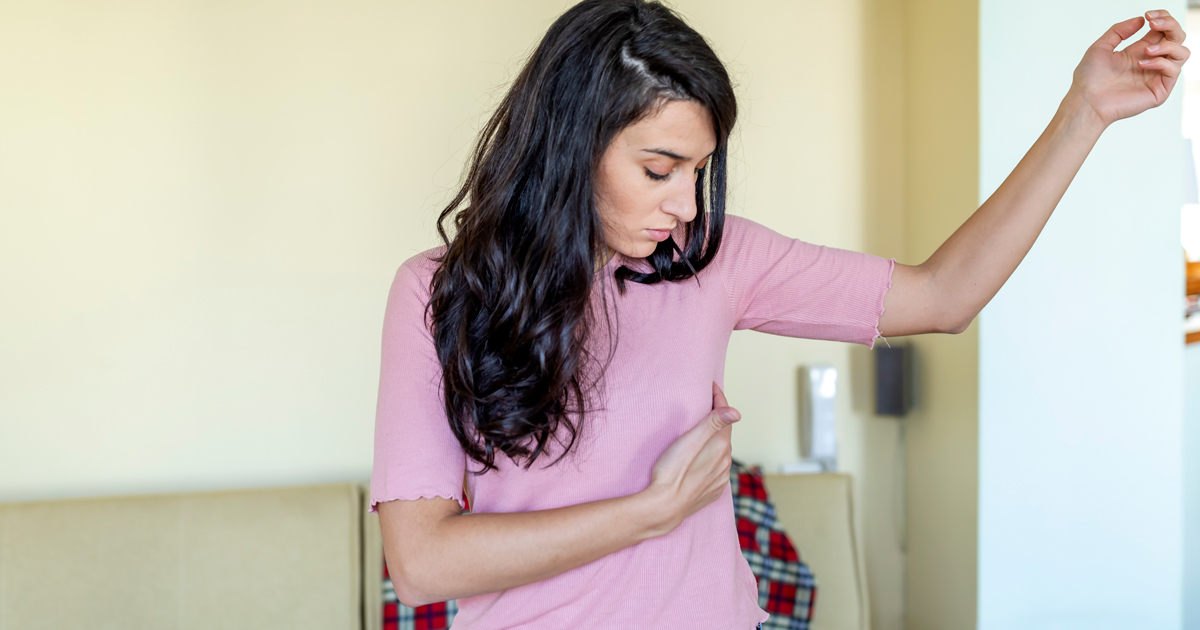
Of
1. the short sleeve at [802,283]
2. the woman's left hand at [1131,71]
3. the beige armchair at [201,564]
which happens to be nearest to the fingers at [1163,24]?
the woman's left hand at [1131,71]

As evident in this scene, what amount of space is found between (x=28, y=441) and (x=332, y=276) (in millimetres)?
861

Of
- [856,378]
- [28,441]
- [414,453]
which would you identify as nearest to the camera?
[414,453]

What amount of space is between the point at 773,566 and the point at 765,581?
0.14ft

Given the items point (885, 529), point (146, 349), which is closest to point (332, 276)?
point (146, 349)

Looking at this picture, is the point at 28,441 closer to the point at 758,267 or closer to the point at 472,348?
the point at 472,348

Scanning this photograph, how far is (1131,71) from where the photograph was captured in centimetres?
95

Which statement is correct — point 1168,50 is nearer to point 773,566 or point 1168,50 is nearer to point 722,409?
point 722,409

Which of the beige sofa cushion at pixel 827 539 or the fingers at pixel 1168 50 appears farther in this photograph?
the beige sofa cushion at pixel 827 539

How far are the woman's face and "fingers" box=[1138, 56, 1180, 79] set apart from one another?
499 mm

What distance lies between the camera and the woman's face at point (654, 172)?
87cm

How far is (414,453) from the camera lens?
0.85 metres

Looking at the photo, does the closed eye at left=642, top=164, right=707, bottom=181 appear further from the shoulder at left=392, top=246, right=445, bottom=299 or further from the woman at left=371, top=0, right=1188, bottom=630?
the shoulder at left=392, top=246, right=445, bottom=299

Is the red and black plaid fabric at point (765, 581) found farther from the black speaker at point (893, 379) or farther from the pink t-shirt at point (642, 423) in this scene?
the pink t-shirt at point (642, 423)

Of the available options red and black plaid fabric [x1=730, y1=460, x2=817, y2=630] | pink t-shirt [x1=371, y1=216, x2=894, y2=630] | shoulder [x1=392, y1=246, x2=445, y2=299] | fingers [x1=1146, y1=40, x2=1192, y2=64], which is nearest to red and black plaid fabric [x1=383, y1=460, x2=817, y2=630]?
red and black plaid fabric [x1=730, y1=460, x2=817, y2=630]
